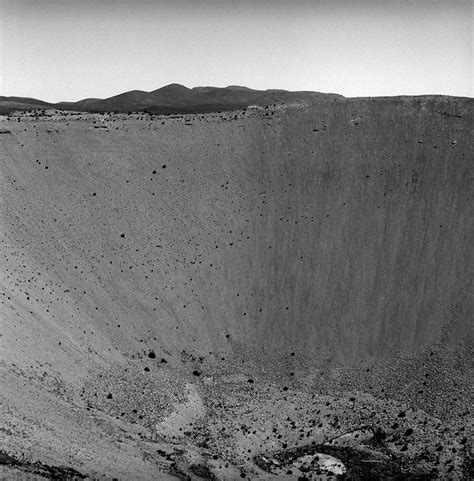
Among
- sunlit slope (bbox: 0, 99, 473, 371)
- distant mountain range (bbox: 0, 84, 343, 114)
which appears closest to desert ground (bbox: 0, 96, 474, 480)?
sunlit slope (bbox: 0, 99, 473, 371)

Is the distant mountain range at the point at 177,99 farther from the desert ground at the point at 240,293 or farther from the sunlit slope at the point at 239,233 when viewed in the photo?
the sunlit slope at the point at 239,233

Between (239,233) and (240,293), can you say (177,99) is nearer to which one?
(239,233)

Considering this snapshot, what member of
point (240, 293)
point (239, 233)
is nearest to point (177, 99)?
point (239, 233)

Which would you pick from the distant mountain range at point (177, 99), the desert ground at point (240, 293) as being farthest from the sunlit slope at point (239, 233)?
the distant mountain range at point (177, 99)

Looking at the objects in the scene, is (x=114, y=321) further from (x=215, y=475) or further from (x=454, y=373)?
(x=454, y=373)

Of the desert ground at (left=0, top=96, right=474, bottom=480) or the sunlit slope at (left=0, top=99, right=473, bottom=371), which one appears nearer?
the desert ground at (left=0, top=96, right=474, bottom=480)

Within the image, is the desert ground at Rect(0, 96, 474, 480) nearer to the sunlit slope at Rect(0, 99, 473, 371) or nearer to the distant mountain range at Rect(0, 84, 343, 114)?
the sunlit slope at Rect(0, 99, 473, 371)
